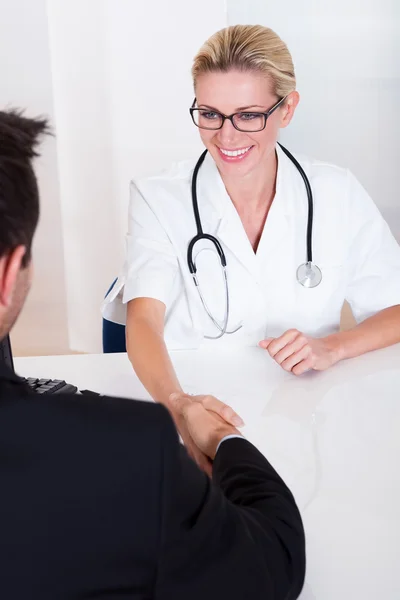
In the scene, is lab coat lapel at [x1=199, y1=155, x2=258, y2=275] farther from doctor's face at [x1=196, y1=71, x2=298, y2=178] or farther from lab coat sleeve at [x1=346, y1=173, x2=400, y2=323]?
lab coat sleeve at [x1=346, y1=173, x2=400, y2=323]

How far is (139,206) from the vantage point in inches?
70.9

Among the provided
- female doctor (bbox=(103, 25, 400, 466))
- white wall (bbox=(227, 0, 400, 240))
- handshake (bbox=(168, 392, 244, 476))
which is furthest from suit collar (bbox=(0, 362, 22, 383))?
white wall (bbox=(227, 0, 400, 240))

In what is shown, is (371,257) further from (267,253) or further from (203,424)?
(203,424)

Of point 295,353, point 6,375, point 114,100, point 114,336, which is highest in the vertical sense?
point 114,100

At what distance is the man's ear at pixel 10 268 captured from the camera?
65cm

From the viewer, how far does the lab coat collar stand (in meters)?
1.78

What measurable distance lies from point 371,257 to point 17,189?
1.32 meters

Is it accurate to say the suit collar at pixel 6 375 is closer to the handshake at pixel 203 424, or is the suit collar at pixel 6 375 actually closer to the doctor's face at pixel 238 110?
the handshake at pixel 203 424

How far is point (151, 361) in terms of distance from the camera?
4.85ft

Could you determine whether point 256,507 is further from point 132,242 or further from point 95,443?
point 132,242

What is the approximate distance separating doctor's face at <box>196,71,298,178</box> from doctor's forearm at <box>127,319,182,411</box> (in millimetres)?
431

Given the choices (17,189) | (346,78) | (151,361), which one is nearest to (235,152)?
(151,361)

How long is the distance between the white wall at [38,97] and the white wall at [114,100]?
43 mm

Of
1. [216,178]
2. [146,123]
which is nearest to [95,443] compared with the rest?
[216,178]
